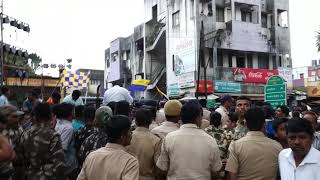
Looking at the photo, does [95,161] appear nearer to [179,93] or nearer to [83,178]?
[83,178]

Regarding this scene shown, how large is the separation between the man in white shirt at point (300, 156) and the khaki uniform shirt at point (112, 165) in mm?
1195

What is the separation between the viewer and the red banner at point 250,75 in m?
28.2

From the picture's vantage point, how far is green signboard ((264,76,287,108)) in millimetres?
12000

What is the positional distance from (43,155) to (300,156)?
2816mm

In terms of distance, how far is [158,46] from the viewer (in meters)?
33.8

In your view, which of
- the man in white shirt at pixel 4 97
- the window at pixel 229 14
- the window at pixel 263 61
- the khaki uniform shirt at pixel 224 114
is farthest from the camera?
the window at pixel 263 61

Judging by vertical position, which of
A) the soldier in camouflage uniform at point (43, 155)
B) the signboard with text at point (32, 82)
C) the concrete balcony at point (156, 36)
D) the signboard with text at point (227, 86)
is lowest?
the soldier in camouflage uniform at point (43, 155)

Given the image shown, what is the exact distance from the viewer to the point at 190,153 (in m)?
4.26

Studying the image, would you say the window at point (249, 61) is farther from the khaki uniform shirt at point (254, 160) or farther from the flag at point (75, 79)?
the khaki uniform shirt at point (254, 160)

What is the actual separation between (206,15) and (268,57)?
6313 mm

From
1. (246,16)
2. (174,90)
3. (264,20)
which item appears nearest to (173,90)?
(174,90)

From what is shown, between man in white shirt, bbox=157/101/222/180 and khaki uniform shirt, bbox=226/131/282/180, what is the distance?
9.7 inches

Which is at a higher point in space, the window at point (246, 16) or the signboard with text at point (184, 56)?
the window at point (246, 16)

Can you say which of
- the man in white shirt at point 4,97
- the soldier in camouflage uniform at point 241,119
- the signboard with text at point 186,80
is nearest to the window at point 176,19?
the signboard with text at point 186,80
